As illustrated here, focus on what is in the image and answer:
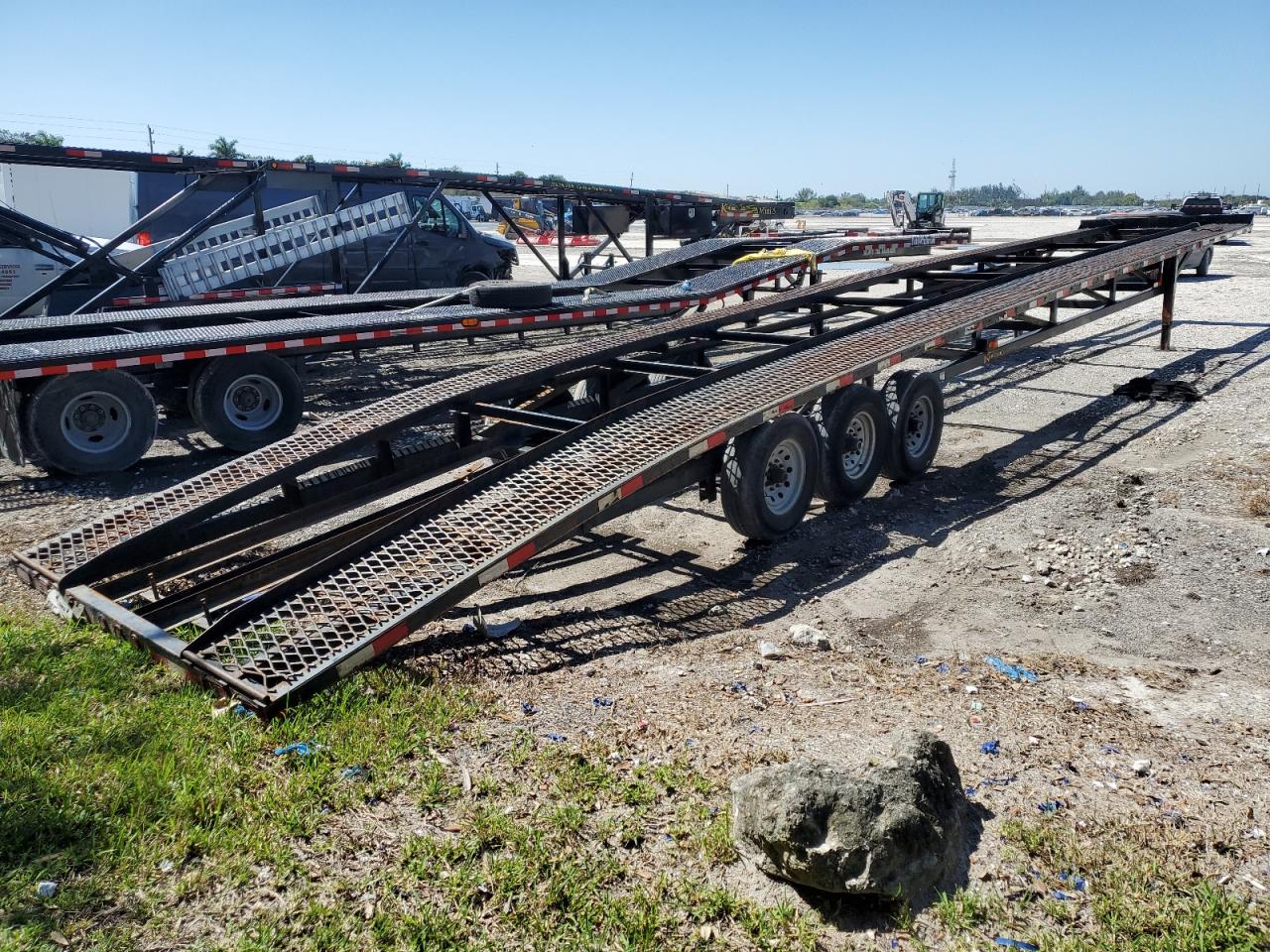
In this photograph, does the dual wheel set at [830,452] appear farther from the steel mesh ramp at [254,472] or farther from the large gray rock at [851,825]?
the large gray rock at [851,825]

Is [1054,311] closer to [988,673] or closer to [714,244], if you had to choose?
[988,673]

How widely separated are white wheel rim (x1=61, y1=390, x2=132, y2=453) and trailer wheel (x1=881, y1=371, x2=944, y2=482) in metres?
6.29

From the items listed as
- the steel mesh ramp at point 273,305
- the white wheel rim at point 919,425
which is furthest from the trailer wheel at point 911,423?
the steel mesh ramp at point 273,305

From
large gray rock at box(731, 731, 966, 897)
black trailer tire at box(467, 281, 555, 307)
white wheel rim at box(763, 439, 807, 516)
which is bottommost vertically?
large gray rock at box(731, 731, 966, 897)

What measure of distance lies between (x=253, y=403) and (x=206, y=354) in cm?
71

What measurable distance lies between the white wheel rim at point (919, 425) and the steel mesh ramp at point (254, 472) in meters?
2.02

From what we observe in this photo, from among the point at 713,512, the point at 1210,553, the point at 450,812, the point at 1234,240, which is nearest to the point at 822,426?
the point at 713,512

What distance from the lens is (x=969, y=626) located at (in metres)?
5.12

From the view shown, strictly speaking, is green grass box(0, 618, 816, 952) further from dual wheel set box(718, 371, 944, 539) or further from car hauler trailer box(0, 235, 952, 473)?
car hauler trailer box(0, 235, 952, 473)

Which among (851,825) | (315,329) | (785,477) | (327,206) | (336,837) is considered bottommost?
(336,837)

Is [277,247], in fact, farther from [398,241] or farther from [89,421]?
[89,421]

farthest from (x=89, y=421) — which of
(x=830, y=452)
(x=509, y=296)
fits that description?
(x=830, y=452)

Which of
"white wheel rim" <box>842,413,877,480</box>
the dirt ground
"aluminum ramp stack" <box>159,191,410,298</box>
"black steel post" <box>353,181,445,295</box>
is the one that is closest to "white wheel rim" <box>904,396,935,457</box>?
the dirt ground

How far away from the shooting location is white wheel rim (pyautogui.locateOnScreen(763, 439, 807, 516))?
20.8 feet
